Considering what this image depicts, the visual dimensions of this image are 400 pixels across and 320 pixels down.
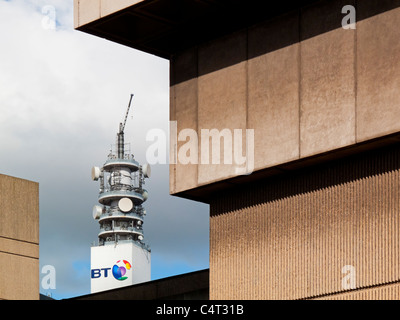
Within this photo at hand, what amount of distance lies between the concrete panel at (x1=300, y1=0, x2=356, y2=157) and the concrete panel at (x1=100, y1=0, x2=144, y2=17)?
455cm

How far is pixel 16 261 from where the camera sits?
29.1 metres

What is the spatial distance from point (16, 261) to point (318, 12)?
1033 cm

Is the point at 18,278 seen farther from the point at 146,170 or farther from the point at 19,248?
the point at 146,170

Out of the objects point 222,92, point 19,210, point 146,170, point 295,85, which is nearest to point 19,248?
point 19,210

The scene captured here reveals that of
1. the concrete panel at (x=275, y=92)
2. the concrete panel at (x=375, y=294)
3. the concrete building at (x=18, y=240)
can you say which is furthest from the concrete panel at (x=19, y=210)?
the concrete panel at (x=375, y=294)

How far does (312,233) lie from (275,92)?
365 centimetres

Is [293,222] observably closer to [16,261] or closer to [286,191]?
[286,191]

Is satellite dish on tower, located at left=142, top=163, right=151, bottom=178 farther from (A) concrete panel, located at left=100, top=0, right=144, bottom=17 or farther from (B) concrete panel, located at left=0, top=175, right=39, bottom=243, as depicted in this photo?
(A) concrete panel, located at left=100, top=0, right=144, bottom=17

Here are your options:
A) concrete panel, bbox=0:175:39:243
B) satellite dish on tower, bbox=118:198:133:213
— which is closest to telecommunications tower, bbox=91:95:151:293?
satellite dish on tower, bbox=118:198:133:213

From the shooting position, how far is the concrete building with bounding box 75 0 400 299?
24.8 metres

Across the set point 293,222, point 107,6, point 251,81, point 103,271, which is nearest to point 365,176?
point 293,222

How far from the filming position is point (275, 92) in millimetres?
26984

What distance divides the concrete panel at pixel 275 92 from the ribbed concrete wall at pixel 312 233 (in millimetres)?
824
